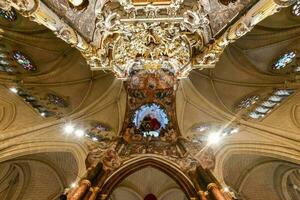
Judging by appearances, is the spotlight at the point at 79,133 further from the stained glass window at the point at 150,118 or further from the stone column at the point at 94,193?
the stone column at the point at 94,193

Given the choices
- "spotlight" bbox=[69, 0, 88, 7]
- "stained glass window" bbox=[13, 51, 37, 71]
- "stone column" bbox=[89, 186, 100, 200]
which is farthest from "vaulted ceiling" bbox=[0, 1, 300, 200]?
"spotlight" bbox=[69, 0, 88, 7]

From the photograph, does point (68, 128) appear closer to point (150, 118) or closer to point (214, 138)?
point (150, 118)

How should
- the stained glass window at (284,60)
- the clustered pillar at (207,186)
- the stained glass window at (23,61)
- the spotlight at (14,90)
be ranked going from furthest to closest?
the stained glass window at (23,61) < the stained glass window at (284,60) < the spotlight at (14,90) < the clustered pillar at (207,186)

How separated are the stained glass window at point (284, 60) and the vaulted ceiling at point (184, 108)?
239mm

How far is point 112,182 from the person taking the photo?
10297mm

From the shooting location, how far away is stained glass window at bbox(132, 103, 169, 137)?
12.8 meters

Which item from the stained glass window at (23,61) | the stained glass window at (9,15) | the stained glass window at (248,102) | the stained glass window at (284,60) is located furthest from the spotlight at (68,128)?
the stained glass window at (284,60)

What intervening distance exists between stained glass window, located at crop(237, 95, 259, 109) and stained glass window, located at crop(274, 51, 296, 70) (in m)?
1.84

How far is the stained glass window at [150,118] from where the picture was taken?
42.0 feet

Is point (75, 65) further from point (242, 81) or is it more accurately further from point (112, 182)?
point (242, 81)

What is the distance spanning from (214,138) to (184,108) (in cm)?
230

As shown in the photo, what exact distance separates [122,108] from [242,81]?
624cm

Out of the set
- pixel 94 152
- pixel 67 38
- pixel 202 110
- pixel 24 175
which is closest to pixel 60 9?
pixel 67 38

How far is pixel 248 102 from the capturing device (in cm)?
1404
